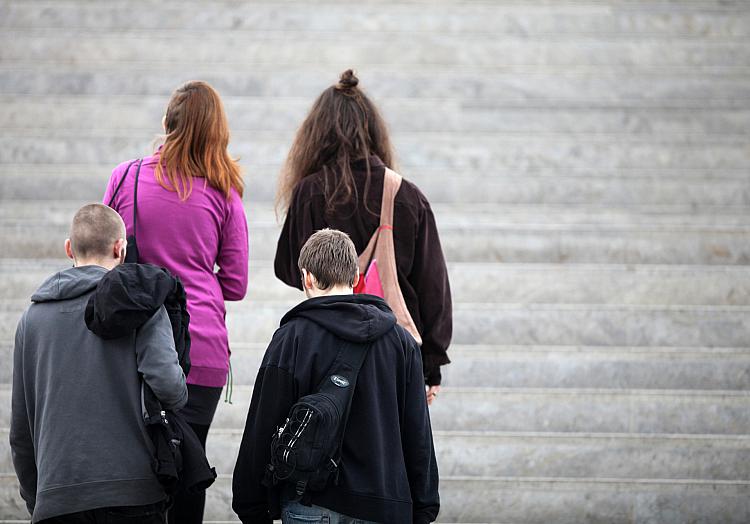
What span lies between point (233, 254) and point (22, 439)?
0.93 metres

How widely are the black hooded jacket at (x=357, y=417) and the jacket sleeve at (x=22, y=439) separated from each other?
0.62m

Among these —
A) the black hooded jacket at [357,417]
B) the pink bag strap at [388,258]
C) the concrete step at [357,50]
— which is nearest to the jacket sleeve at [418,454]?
the black hooded jacket at [357,417]

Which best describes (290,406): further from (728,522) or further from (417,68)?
(417,68)

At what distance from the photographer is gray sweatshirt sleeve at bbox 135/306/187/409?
277 centimetres

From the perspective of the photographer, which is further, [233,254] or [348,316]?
[233,254]

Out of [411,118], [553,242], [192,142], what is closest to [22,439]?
[192,142]

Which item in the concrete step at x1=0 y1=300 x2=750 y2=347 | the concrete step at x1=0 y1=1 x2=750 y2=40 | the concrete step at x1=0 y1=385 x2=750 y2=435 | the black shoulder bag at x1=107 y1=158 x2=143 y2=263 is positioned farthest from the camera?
the concrete step at x1=0 y1=1 x2=750 y2=40

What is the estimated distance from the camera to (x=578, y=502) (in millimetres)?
4098

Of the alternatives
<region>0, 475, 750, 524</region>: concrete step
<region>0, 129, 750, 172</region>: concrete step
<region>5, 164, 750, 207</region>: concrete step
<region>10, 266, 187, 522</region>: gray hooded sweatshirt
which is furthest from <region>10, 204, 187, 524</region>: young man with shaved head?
<region>0, 129, 750, 172</region>: concrete step

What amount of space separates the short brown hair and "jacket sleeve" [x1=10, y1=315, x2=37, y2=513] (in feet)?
2.80

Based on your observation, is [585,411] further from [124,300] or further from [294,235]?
[124,300]

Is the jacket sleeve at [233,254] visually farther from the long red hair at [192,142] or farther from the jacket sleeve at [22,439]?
the jacket sleeve at [22,439]

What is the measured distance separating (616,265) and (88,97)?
3.71 meters

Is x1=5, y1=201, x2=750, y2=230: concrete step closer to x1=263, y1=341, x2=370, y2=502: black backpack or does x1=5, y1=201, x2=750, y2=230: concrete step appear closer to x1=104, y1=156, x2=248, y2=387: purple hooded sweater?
x1=104, y1=156, x2=248, y2=387: purple hooded sweater
